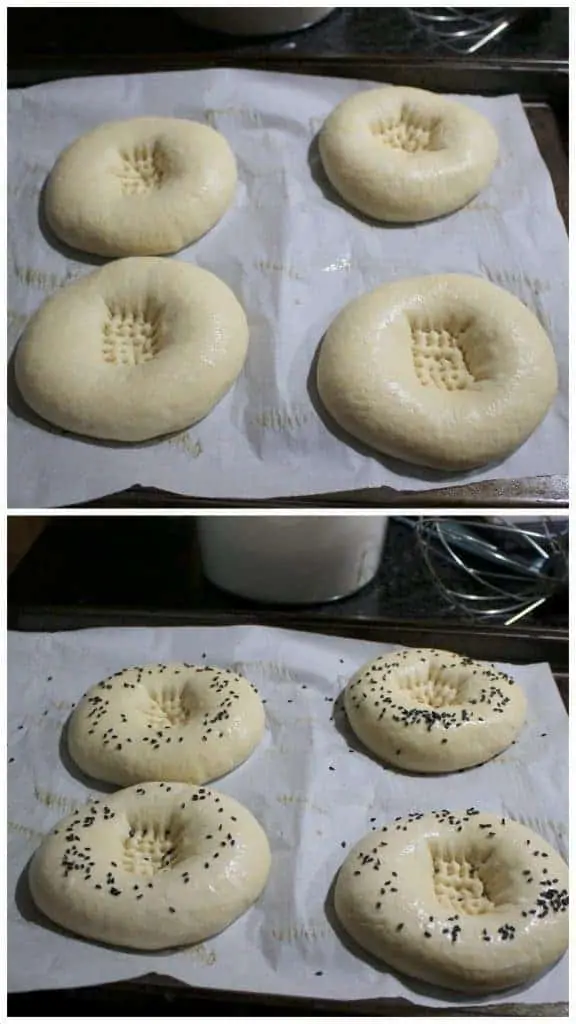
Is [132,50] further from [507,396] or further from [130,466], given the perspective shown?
[507,396]

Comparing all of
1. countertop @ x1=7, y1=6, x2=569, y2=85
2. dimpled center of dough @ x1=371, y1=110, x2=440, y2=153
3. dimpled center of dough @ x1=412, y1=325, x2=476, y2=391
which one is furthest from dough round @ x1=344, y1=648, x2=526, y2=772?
countertop @ x1=7, y1=6, x2=569, y2=85

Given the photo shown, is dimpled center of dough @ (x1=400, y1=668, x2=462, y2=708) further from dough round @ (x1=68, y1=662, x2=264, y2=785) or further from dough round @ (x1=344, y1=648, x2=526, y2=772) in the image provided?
dough round @ (x1=68, y1=662, x2=264, y2=785)

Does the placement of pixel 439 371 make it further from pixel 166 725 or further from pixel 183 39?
pixel 183 39

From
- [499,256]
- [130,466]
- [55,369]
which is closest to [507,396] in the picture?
[499,256]

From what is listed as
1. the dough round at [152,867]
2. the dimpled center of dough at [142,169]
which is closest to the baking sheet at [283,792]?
the dough round at [152,867]

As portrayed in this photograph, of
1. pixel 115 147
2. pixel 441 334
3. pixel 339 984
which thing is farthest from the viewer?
pixel 115 147

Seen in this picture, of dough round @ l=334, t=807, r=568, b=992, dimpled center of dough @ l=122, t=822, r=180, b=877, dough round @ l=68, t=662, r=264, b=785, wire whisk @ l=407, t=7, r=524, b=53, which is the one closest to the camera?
dough round @ l=334, t=807, r=568, b=992
